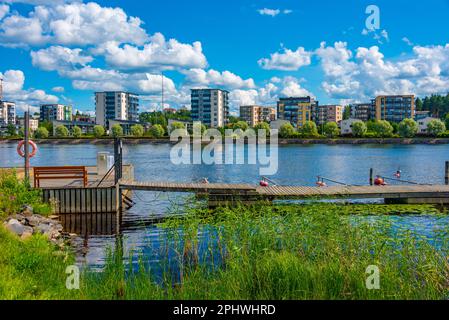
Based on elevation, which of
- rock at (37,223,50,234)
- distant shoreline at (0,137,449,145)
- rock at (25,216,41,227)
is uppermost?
distant shoreline at (0,137,449,145)

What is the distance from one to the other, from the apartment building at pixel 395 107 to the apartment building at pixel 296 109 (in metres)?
26.4

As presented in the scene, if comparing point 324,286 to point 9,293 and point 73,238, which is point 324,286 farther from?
point 73,238

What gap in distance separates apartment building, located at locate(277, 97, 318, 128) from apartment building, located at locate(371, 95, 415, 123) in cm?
2644

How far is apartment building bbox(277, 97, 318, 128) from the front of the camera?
177m

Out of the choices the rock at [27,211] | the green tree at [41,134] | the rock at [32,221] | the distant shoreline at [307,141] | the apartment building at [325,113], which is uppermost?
the apartment building at [325,113]

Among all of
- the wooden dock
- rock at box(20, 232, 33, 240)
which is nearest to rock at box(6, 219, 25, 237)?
rock at box(20, 232, 33, 240)

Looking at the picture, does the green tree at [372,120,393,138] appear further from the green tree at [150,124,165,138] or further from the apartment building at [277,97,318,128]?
the green tree at [150,124,165,138]

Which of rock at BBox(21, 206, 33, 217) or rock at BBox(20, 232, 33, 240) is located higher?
rock at BBox(21, 206, 33, 217)

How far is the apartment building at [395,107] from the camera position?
164625mm

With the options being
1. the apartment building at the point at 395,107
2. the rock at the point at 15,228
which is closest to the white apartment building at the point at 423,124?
the apartment building at the point at 395,107

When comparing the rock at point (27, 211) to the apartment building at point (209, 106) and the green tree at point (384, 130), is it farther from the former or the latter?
the apartment building at point (209, 106)
